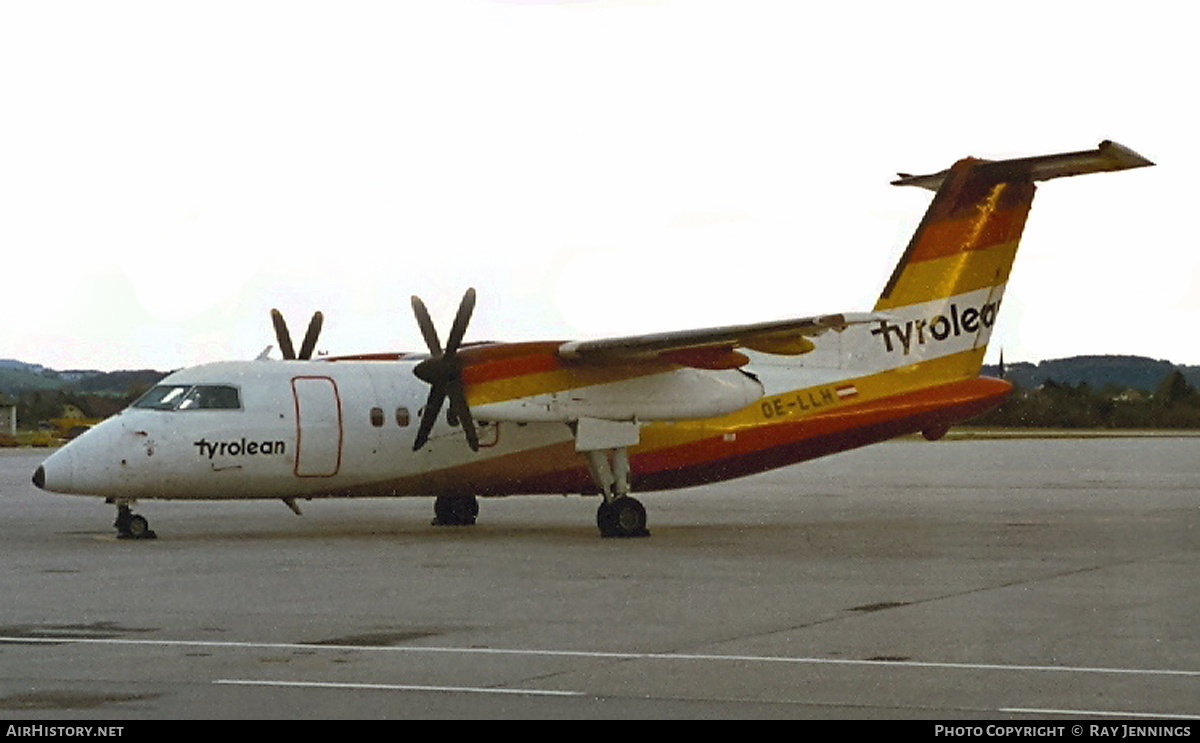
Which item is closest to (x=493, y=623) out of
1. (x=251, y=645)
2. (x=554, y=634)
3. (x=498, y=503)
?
(x=554, y=634)

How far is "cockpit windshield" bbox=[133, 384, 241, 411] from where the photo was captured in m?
25.7

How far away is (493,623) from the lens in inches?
602

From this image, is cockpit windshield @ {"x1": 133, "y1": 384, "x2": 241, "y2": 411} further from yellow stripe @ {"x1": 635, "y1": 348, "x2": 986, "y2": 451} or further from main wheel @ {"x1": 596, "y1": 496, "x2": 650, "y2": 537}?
yellow stripe @ {"x1": 635, "y1": 348, "x2": 986, "y2": 451}

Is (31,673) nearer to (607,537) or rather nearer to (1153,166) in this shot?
(607,537)

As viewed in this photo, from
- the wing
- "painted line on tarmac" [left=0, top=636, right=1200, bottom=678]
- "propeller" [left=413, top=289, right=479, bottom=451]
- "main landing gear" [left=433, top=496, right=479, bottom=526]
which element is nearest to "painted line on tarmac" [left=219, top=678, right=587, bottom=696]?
"painted line on tarmac" [left=0, top=636, right=1200, bottom=678]

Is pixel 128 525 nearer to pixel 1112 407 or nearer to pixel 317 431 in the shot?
pixel 317 431

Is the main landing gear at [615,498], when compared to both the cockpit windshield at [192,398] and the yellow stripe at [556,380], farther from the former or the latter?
the cockpit windshield at [192,398]

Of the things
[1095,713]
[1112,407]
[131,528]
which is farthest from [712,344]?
[1112,407]

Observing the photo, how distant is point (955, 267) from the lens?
28.9 m

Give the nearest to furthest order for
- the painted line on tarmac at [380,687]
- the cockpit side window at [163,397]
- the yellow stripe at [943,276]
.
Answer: the painted line on tarmac at [380,687] < the cockpit side window at [163,397] < the yellow stripe at [943,276]

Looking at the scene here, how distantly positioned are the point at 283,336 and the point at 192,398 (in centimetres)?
525

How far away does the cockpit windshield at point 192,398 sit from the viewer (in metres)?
25.7

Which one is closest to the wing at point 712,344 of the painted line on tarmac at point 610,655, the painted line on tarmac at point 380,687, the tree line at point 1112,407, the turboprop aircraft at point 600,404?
the turboprop aircraft at point 600,404
